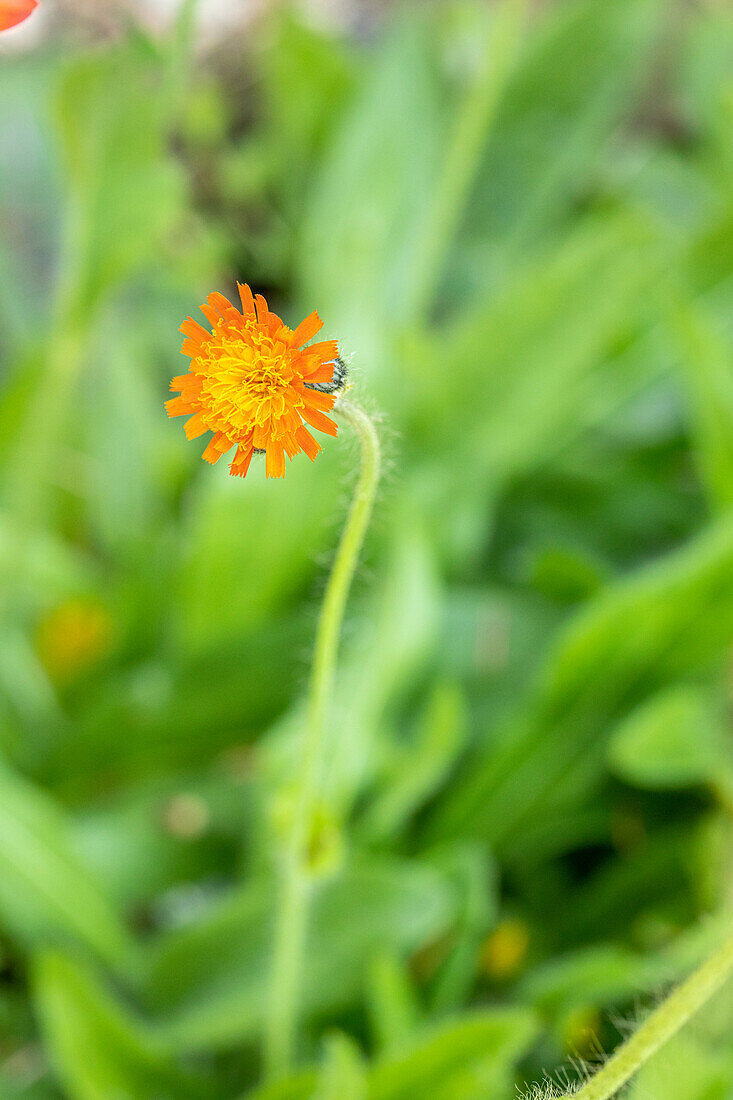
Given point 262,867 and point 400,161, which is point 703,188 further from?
point 262,867

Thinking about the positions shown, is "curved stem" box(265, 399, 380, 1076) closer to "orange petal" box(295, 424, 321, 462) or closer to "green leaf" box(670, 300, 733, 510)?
"orange petal" box(295, 424, 321, 462)

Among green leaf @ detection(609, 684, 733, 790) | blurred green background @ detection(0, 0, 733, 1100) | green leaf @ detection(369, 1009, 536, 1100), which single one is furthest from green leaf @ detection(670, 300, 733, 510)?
green leaf @ detection(369, 1009, 536, 1100)

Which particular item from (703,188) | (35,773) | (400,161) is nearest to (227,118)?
(400,161)

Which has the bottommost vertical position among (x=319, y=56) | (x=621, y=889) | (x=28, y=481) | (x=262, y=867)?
(x=621, y=889)

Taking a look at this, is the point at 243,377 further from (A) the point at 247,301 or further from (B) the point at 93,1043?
(B) the point at 93,1043

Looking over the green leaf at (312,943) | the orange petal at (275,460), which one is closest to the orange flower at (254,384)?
the orange petal at (275,460)

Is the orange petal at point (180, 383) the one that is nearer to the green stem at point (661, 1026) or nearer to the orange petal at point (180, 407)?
the orange petal at point (180, 407)
